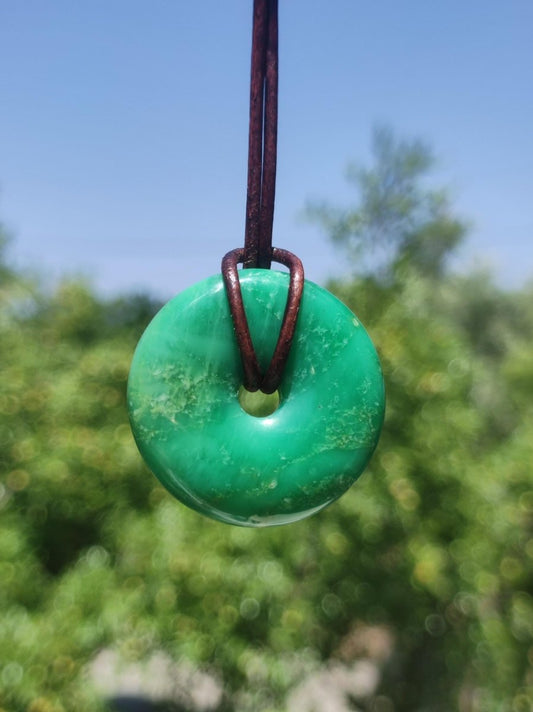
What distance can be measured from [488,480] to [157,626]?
6.16 ft

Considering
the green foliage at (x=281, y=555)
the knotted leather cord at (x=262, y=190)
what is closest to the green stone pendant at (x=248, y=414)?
the knotted leather cord at (x=262, y=190)

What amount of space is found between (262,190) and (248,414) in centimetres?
26

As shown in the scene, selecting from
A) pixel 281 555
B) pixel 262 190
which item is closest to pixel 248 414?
pixel 262 190

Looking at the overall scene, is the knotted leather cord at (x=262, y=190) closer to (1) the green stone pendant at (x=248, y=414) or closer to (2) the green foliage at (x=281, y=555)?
(1) the green stone pendant at (x=248, y=414)

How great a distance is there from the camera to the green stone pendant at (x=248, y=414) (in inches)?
25.6

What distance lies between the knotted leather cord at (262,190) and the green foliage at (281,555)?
2.09 meters

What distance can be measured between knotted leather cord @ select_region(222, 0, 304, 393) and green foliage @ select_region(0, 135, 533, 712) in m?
2.09

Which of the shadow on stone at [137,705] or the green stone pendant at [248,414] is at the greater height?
the green stone pendant at [248,414]

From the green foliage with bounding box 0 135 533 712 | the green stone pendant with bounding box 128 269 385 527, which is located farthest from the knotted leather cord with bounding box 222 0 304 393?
the green foliage with bounding box 0 135 533 712

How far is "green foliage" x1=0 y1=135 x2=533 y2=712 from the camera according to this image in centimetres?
253

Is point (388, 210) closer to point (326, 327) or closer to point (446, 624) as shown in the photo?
point (446, 624)

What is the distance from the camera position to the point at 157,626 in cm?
250

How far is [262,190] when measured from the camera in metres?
0.67

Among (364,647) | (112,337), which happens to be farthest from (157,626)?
(112,337)
